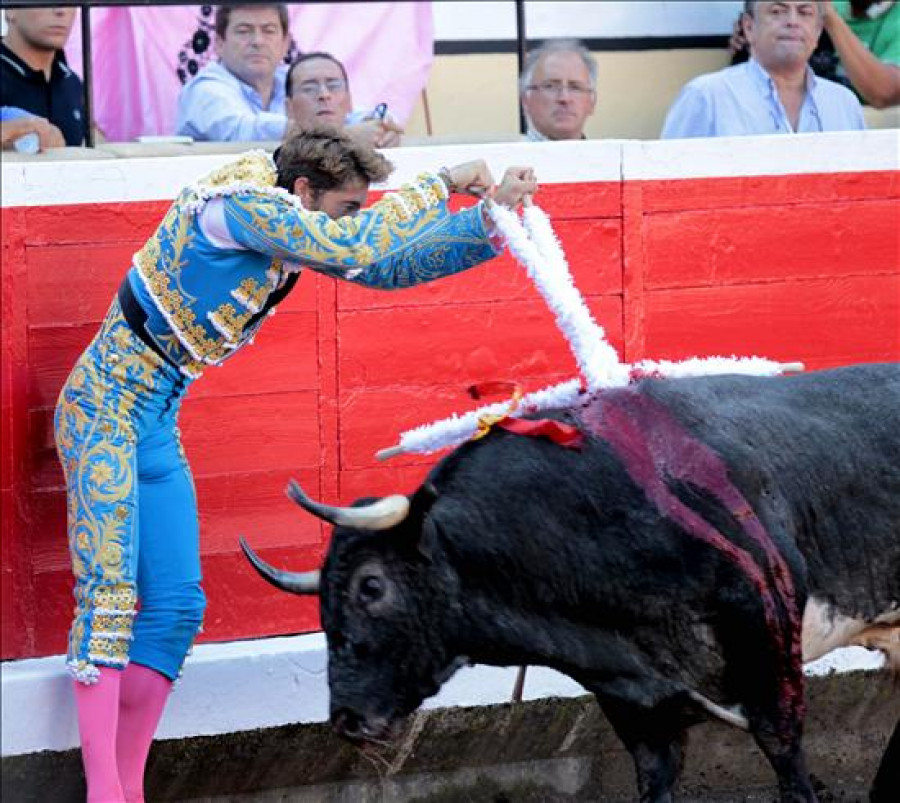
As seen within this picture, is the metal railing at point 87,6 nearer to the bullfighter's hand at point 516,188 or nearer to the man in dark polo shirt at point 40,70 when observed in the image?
the man in dark polo shirt at point 40,70

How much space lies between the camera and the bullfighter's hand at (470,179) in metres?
3.92

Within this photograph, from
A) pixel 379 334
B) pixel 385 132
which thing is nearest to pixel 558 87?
pixel 385 132

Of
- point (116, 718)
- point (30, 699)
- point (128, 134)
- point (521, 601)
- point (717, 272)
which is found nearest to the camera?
point (521, 601)

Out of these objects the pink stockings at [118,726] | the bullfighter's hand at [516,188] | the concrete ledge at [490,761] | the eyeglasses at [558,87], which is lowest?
the concrete ledge at [490,761]

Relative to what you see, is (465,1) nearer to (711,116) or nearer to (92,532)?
(711,116)

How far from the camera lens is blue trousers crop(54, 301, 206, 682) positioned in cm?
395

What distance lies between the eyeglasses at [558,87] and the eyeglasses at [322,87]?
551 millimetres

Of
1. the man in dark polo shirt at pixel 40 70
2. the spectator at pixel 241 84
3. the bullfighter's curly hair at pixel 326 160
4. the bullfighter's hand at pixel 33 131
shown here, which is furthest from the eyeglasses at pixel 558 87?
the bullfighter's curly hair at pixel 326 160

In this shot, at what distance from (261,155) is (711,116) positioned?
213 centimetres

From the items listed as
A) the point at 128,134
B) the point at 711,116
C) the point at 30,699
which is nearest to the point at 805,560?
the point at 30,699

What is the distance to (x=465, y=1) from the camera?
6.39 m

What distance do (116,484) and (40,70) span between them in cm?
154

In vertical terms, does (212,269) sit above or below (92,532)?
above

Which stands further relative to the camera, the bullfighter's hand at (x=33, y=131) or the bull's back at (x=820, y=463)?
the bullfighter's hand at (x=33, y=131)
